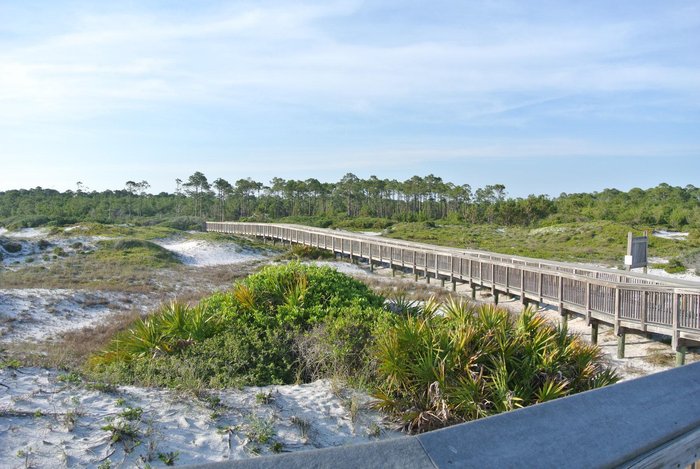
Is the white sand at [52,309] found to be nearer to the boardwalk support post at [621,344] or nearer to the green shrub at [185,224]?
the boardwalk support post at [621,344]

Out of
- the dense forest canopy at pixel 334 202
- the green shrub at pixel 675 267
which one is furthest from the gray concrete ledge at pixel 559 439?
the dense forest canopy at pixel 334 202

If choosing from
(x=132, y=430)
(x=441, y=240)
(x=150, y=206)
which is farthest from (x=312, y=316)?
(x=150, y=206)

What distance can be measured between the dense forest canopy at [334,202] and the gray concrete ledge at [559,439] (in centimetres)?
6997

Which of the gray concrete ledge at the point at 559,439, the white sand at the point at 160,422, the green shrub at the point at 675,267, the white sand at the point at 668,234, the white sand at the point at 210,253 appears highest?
the gray concrete ledge at the point at 559,439

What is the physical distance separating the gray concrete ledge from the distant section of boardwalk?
38.0ft

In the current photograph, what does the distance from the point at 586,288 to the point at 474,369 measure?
31.8 ft

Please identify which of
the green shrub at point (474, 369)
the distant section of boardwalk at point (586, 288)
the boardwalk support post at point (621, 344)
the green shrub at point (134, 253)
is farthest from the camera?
the green shrub at point (134, 253)

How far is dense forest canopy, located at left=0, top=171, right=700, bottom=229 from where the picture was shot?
77000mm

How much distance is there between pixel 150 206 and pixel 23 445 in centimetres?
10622

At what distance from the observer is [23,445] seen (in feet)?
13.6

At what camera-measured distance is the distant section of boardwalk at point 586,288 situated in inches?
459

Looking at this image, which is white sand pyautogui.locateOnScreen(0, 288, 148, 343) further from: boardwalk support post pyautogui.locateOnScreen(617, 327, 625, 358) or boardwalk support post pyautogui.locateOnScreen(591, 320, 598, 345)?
boardwalk support post pyautogui.locateOnScreen(617, 327, 625, 358)

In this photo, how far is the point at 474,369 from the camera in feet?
19.1

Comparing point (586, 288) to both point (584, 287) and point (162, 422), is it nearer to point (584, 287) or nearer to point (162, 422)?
point (584, 287)
